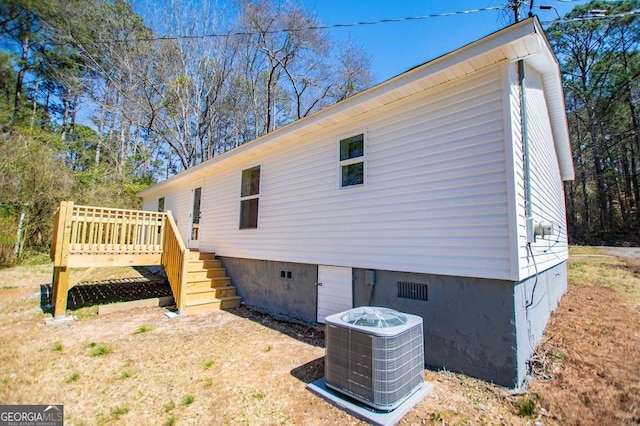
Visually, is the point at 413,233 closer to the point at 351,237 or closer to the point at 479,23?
the point at 351,237

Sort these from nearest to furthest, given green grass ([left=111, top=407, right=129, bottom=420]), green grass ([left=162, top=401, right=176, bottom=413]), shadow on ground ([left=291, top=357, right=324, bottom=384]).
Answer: green grass ([left=111, top=407, right=129, bottom=420])
green grass ([left=162, top=401, right=176, bottom=413])
shadow on ground ([left=291, top=357, right=324, bottom=384])

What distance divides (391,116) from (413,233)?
5.68 ft

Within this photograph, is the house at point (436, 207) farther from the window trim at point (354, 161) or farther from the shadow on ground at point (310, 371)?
the shadow on ground at point (310, 371)

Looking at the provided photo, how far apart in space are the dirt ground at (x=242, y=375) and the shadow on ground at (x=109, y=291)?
112 centimetres

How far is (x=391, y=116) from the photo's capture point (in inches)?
167

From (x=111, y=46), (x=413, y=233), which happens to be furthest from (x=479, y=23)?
(x=111, y=46)

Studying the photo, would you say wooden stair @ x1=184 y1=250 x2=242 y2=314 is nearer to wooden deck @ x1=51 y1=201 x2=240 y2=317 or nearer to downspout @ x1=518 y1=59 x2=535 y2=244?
wooden deck @ x1=51 y1=201 x2=240 y2=317

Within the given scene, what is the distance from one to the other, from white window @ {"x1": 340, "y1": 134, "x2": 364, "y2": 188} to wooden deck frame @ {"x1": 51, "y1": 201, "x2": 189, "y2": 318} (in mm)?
3603

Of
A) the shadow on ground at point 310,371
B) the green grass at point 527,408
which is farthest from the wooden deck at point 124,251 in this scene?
the green grass at point 527,408

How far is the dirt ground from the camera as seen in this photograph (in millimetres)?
2562

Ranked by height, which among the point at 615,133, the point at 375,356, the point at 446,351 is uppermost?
the point at 615,133

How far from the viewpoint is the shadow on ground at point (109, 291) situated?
660 centimetres

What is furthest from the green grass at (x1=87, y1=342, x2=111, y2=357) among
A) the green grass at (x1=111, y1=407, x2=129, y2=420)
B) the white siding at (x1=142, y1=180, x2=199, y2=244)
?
the white siding at (x1=142, y1=180, x2=199, y2=244)

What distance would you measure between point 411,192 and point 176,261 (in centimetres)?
508
